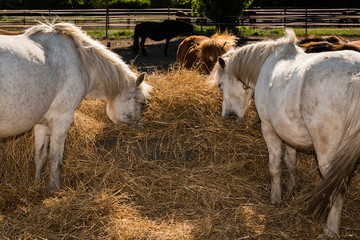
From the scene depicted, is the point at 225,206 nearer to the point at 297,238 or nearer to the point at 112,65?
the point at 297,238

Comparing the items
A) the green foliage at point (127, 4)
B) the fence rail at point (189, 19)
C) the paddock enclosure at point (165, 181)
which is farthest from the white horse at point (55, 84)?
the green foliage at point (127, 4)

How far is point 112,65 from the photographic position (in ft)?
14.0

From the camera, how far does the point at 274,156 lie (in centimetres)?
374

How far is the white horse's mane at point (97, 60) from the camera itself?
3951 mm

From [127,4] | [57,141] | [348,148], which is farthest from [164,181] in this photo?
[127,4]

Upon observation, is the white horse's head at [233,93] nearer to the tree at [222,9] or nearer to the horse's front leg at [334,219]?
the horse's front leg at [334,219]

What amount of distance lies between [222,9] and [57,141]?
51.6 feet

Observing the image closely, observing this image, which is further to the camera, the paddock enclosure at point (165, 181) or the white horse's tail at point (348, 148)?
the paddock enclosure at point (165, 181)

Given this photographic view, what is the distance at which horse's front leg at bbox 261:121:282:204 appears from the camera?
12.1ft

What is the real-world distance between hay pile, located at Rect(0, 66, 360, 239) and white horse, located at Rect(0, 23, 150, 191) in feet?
1.19

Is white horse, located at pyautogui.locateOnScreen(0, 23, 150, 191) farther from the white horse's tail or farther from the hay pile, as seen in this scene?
the white horse's tail

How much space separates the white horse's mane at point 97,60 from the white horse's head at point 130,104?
8 cm

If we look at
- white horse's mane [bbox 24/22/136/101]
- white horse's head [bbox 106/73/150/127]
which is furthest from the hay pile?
white horse's mane [bbox 24/22/136/101]

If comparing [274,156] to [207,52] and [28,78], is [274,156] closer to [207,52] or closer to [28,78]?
[28,78]
